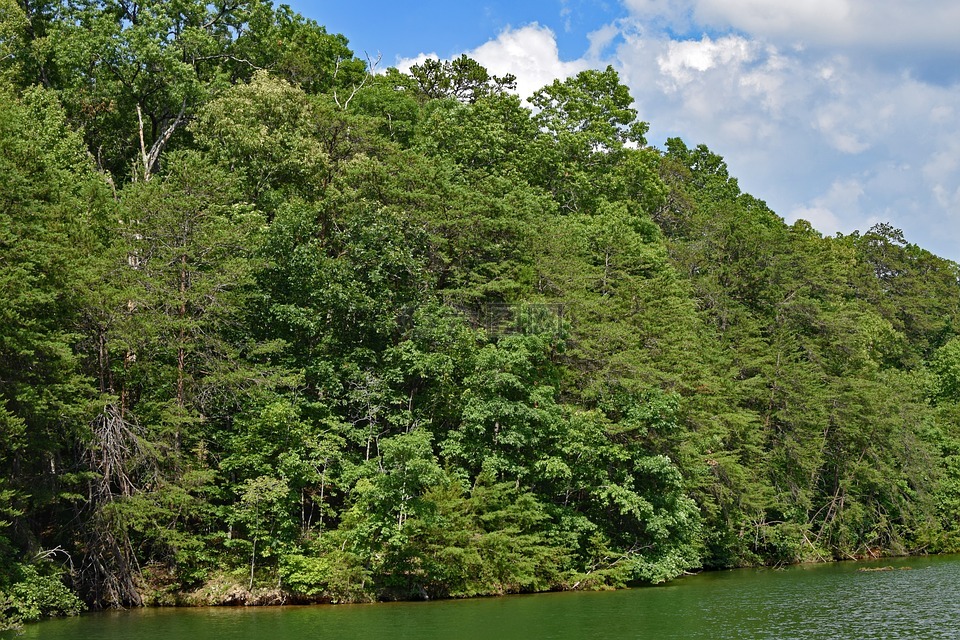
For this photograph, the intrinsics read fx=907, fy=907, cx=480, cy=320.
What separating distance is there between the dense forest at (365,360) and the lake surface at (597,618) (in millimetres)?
2020

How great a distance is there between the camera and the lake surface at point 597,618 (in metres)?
21.5

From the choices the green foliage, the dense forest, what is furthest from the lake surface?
the dense forest

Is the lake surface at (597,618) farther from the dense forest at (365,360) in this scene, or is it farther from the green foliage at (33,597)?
the dense forest at (365,360)

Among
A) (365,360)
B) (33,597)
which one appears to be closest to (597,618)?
(365,360)

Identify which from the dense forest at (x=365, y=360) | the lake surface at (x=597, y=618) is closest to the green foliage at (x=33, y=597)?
the dense forest at (x=365, y=360)

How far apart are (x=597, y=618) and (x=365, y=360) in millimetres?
13059

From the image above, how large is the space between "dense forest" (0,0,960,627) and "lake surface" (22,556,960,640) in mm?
2020

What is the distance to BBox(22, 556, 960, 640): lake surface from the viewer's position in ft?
70.6

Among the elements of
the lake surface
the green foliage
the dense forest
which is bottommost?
the lake surface

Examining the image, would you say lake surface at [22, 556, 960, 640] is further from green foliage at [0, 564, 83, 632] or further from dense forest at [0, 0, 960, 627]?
dense forest at [0, 0, 960, 627]

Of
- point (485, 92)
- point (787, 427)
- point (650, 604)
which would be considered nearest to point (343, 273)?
point (650, 604)

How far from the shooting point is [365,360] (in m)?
32.8

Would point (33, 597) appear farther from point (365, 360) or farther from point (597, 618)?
point (597, 618)

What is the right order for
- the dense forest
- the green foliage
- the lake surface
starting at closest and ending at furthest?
1. the lake surface
2. the green foliage
3. the dense forest
